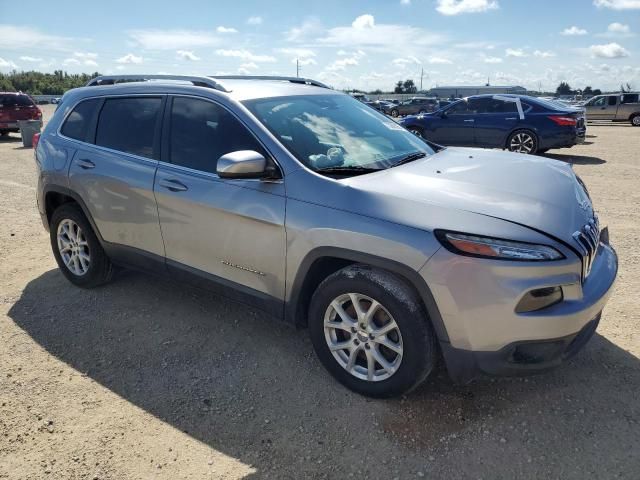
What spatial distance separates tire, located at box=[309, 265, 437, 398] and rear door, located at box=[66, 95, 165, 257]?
1.50 metres

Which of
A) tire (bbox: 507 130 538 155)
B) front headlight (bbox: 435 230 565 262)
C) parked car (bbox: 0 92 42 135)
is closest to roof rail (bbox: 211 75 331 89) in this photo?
front headlight (bbox: 435 230 565 262)

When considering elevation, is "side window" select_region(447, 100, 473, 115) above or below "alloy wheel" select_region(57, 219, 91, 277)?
above

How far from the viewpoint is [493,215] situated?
8.13ft

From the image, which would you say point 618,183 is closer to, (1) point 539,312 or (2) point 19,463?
(1) point 539,312

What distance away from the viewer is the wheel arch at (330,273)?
8.26 feet

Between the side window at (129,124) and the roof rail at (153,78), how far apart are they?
0.78 ft

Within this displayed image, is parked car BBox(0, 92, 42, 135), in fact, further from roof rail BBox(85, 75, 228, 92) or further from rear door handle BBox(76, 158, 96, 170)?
rear door handle BBox(76, 158, 96, 170)

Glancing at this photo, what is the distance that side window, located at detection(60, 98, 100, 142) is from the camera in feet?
13.8

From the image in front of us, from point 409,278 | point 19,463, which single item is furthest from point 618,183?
point 19,463

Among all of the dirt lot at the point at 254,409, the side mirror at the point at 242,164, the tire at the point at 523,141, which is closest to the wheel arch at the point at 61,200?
the dirt lot at the point at 254,409

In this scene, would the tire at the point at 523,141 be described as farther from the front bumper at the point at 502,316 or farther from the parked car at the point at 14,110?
the parked car at the point at 14,110

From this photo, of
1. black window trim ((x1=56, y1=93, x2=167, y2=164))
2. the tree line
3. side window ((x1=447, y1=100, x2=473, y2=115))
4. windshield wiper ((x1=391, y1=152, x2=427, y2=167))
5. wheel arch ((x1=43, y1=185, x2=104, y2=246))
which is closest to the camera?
windshield wiper ((x1=391, y1=152, x2=427, y2=167))

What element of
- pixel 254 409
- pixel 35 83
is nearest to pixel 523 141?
pixel 254 409

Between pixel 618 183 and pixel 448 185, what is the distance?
295 inches
